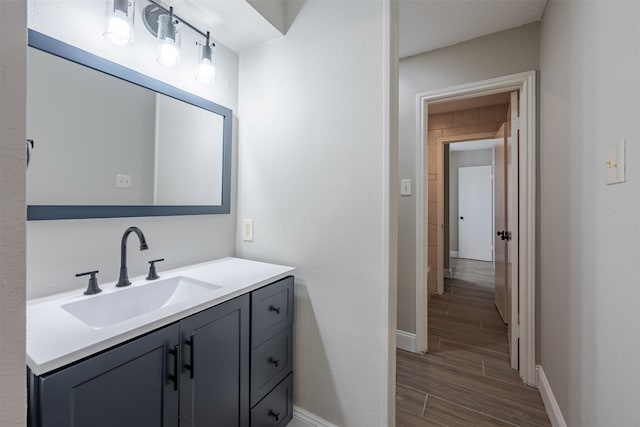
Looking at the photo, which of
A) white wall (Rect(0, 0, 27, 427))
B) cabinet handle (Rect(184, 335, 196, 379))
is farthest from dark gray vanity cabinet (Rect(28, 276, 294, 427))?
white wall (Rect(0, 0, 27, 427))

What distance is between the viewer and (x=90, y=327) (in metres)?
0.77

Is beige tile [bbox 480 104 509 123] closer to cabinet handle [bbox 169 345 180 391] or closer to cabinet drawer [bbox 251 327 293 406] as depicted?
cabinet drawer [bbox 251 327 293 406]

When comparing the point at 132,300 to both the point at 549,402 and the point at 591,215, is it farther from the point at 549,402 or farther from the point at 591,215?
the point at 549,402

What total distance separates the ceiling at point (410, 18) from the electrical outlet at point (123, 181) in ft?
2.76

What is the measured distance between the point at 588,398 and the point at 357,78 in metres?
1.68

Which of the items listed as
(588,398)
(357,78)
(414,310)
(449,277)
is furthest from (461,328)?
(357,78)

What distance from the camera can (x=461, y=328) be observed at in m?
2.64

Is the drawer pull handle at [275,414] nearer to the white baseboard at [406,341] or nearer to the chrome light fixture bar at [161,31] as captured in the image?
the white baseboard at [406,341]

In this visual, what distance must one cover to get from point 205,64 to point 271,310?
50.8 inches

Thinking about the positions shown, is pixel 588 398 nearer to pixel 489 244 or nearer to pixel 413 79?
pixel 413 79

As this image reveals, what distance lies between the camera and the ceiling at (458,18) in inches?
67.7

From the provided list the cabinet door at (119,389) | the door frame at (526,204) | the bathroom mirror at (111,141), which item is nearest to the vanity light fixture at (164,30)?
the bathroom mirror at (111,141)

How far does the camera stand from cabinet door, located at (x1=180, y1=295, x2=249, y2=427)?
904 millimetres

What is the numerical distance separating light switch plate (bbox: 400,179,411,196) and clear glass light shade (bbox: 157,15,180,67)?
69.6 inches
